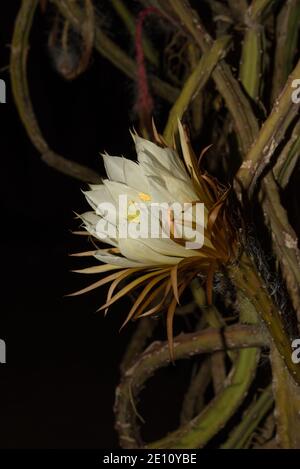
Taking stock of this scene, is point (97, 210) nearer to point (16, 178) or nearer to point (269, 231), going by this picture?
point (269, 231)

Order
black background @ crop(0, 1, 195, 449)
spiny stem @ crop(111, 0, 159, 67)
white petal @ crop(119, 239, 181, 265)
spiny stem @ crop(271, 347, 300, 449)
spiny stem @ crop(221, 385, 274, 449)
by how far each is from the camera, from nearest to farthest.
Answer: white petal @ crop(119, 239, 181, 265)
spiny stem @ crop(271, 347, 300, 449)
spiny stem @ crop(221, 385, 274, 449)
spiny stem @ crop(111, 0, 159, 67)
black background @ crop(0, 1, 195, 449)

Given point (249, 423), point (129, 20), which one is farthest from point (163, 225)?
point (129, 20)

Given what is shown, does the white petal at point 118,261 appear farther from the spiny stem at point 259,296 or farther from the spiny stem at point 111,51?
the spiny stem at point 111,51

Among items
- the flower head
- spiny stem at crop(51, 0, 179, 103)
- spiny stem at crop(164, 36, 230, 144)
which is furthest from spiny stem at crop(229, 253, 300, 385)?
spiny stem at crop(51, 0, 179, 103)

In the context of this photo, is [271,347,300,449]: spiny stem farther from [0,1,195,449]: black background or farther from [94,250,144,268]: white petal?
[0,1,195,449]: black background

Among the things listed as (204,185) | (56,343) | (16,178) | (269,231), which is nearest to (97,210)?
(204,185)
